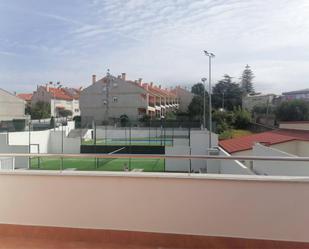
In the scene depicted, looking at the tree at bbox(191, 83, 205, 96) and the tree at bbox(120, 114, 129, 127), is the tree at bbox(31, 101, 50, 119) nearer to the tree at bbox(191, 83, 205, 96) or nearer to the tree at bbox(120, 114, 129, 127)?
the tree at bbox(120, 114, 129, 127)

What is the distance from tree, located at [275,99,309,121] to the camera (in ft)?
50.3

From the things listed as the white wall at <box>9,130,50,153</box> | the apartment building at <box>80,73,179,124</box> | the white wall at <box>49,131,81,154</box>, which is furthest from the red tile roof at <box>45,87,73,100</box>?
the white wall at <box>9,130,50,153</box>

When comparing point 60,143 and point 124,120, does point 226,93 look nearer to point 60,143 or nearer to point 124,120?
point 124,120

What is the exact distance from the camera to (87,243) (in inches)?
99.5

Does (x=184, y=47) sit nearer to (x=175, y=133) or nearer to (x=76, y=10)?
(x=76, y=10)

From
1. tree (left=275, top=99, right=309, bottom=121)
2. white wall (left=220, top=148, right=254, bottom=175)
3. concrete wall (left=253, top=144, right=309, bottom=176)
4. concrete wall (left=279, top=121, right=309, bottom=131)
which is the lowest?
white wall (left=220, top=148, right=254, bottom=175)

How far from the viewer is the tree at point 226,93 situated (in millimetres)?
33828

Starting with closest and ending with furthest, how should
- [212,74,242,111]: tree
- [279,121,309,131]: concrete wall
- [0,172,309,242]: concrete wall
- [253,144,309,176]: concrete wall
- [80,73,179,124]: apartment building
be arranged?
1. [0,172,309,242]: concrete wall
2. [253,144,309,176]: concrete wall
3. [279,121,309,131]: concrete wall
4. [212,74,242,111]: tree
5. [80,73,179,124]: apartment building

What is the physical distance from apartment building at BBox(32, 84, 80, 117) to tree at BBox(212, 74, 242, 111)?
1811 centimetres

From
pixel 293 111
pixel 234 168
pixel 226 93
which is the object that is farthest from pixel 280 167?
pixel 226 93

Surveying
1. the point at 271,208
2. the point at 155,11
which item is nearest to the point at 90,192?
the point at 271,208

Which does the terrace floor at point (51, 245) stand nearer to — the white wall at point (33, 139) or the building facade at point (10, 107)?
the white wall at point (33, 139)

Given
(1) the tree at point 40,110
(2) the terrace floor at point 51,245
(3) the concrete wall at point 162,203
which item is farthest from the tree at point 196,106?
(2) the terrace floor at point 51,245

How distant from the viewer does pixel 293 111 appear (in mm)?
15578
